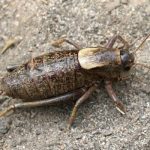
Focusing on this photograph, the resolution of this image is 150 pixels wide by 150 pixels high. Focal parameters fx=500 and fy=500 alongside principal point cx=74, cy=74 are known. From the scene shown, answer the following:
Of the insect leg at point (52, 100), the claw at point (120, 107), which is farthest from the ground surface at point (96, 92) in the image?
the insect leg at point (52, 100)

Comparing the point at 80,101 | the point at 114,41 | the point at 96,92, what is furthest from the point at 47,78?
the point at 114,41

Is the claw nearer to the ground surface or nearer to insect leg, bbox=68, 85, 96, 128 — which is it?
the ground surface

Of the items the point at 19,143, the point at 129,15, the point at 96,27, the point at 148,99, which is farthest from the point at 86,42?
the point at 19,143

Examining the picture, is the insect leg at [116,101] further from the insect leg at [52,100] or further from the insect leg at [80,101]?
the insect leg at [52,100]

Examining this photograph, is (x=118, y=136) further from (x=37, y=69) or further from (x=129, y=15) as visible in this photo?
(x=129, y=15)

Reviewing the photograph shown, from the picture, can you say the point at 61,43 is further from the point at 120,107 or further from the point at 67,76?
the point at 120,107

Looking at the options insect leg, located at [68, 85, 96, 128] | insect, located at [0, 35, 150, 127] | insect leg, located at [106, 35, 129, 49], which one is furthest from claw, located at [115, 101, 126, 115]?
insect leg, located at [106, 35, 129, 49]
